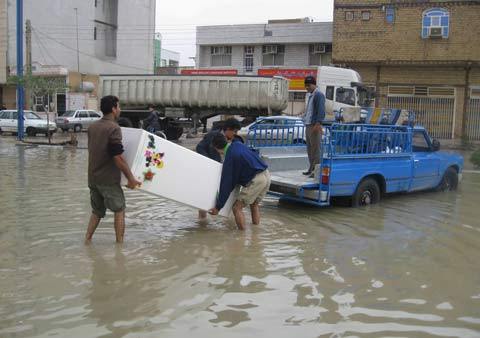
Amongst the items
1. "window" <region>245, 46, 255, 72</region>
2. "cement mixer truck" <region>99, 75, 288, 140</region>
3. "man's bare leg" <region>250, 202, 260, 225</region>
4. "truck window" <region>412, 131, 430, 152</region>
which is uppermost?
"window" <region>245, 46, 255, 72</region>

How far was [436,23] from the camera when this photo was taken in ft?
89.9

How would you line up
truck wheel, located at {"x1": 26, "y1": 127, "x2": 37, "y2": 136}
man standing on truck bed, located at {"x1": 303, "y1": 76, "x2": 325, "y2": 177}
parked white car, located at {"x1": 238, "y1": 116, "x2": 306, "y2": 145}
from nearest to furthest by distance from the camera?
man standing on truck bed, located at {"x1": 303, "y1": 76, "x2": 325, "y2": 177} → parked white car, located at {"x1": 238, "y1": 116, "x2": 306, "y2": 145} → truck wheel, located at {"x1": 26, "y1": 127, "x2": 37, "y2": 136}

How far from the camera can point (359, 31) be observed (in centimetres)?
2848

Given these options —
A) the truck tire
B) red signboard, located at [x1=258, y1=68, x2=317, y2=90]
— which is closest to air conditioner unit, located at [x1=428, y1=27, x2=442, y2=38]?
red signboard, located at [x1=258, y1=68, x2=317, y2=90]

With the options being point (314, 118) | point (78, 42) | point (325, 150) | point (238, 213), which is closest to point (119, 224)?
point (238, 213)

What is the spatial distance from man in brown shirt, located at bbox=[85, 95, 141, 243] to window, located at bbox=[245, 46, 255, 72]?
111 ft

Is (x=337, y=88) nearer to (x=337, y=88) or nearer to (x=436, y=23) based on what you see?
(x=337, y=88)

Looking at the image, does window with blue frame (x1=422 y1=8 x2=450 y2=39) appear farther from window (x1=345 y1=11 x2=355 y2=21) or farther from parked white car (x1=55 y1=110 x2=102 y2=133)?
parked white car (x1=55 y1=110 x2=102 y2=133)

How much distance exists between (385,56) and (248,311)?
25671 mm

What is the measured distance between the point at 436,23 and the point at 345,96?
29.1 feet

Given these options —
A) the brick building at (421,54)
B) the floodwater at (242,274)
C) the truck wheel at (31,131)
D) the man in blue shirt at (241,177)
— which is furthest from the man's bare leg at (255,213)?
the truck wheel at (31,131)

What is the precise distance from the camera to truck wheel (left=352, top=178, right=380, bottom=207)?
888 cm

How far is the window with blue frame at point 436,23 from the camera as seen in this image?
27.3m

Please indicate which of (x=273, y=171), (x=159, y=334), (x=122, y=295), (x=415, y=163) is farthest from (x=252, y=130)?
(x=159, y=334)
